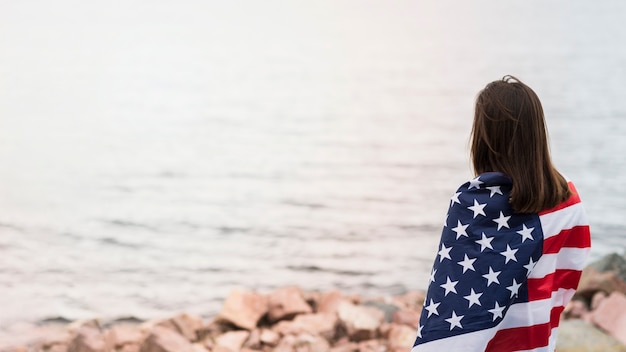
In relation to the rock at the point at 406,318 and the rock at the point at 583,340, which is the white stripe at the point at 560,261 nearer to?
the rock at the point at 583,340

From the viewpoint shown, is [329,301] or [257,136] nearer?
[329,301]

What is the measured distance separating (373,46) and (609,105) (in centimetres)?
129

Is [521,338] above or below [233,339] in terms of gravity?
above

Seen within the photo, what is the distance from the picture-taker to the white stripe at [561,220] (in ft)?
5.03

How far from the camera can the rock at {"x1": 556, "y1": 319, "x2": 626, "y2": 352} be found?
117 inches

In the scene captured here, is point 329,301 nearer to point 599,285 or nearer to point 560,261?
point 599,285

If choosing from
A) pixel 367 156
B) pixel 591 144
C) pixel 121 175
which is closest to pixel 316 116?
pixel 367 156

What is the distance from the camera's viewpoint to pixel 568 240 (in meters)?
1.57

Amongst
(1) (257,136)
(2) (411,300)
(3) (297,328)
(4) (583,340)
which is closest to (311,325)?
(3) (297,328)

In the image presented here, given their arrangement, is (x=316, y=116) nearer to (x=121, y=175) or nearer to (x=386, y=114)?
(x=386, y=114)

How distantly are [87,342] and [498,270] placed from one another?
6.32ft

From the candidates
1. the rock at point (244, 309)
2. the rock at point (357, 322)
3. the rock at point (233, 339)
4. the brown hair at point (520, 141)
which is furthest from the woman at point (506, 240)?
the rock at point (244, 309)

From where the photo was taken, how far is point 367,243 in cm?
384

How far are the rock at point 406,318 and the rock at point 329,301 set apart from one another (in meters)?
0.23
